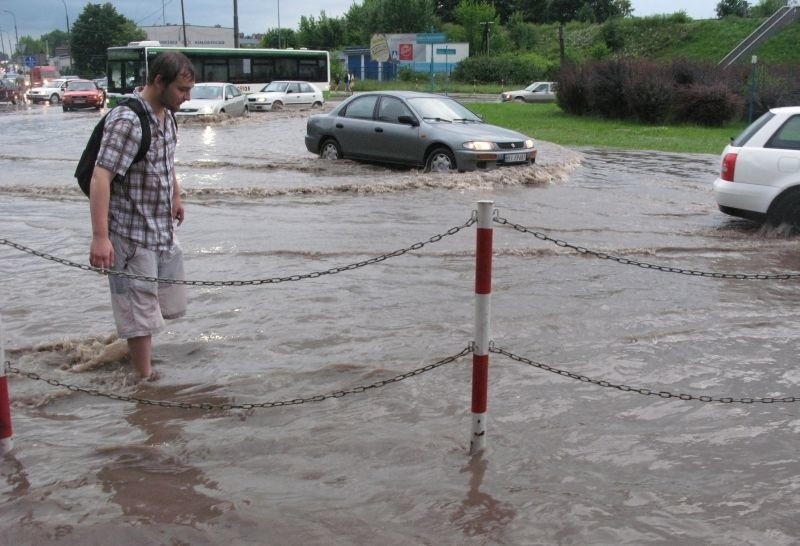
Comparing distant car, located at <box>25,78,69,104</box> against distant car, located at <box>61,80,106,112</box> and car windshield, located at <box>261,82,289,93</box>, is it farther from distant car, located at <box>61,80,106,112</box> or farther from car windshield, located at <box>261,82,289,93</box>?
car windshield, located at <box>261,82,289,93</box>

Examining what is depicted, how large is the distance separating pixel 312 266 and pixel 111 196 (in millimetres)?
3970

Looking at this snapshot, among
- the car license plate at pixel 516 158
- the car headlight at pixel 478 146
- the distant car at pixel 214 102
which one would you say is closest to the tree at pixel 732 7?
the distant car at pixel 214 102

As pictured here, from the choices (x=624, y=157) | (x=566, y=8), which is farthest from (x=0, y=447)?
(x=566, y=8)

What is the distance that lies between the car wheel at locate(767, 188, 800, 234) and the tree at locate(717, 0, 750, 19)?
72342 millimetres

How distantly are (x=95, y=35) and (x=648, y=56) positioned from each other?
5884cm

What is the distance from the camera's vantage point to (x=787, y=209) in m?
9.41

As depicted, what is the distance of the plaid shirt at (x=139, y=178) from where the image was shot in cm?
417

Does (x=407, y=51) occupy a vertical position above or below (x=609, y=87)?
above

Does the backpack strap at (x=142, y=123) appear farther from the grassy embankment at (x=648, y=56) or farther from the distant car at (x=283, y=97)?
the distant car at (x=283, y=97)

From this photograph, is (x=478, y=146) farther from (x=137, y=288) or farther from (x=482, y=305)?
(x=482, y=305)

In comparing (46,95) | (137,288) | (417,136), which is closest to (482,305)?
(137,288)

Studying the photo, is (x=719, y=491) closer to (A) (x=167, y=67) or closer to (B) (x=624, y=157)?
(A) (x=167, y=67)

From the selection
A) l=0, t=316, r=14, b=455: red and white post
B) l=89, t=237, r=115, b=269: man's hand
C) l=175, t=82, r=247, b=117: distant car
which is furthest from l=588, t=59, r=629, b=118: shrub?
l=0, t=316, r=14, b=455: red and white post

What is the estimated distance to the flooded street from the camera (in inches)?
140
